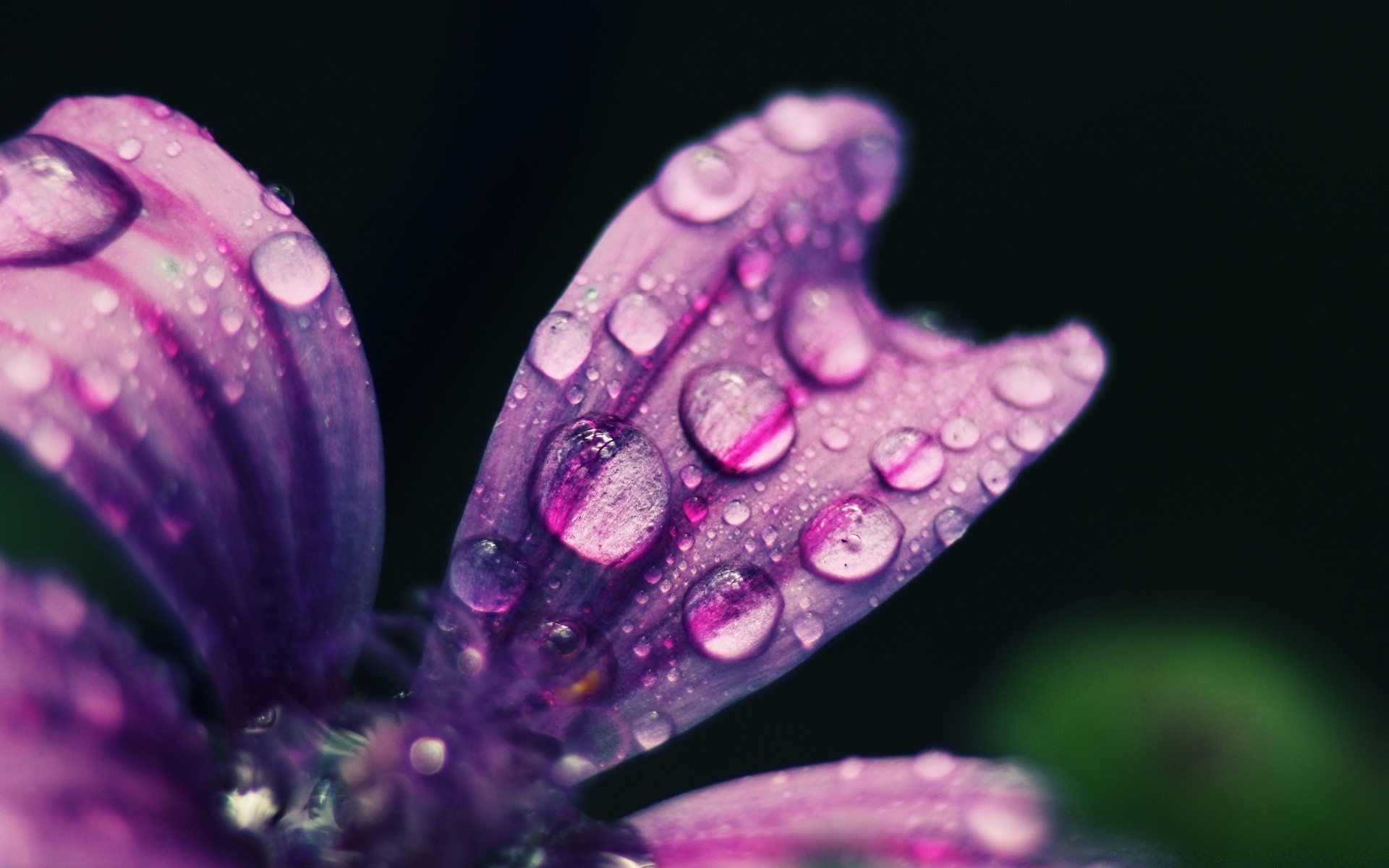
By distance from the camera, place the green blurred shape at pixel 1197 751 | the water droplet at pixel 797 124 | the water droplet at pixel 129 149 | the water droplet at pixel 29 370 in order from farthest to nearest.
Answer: the water droplet at pixel 797 124, the water droplet at pixel 129 149, the water droplet at pixel 29 370, the green blurred shape at pixel 1197 751

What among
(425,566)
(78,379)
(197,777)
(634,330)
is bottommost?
(425,566)

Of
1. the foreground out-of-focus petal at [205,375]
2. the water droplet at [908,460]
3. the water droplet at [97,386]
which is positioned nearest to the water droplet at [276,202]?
the foreground out-of-focus petal at [205,375]

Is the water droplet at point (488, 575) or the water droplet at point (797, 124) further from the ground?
the water droplet at point (797, 124)

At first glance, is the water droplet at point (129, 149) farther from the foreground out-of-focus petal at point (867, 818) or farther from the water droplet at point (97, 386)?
the foreground out-of-focus petal at point (867, 818)

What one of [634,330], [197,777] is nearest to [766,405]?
[634,330]

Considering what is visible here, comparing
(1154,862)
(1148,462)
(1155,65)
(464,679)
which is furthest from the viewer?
(1155,65)

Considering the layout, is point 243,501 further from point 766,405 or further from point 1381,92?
point 1381,92

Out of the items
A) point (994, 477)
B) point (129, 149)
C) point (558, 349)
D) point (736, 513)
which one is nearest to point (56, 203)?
point (129, 149)
